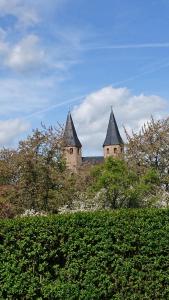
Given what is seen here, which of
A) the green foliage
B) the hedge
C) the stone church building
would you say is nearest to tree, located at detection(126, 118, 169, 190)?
the green foliage

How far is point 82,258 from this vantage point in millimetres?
11641

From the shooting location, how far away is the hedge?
37.9ft

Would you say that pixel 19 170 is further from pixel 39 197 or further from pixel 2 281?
pixel 2 281

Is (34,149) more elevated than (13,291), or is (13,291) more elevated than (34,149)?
(34,149)

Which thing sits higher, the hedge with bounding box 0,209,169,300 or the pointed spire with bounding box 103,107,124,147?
the pointed spire with bounding box 103,107,124,147

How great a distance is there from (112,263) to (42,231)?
1.88 meters

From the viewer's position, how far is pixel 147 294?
11773mm

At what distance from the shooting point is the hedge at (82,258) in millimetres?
11547

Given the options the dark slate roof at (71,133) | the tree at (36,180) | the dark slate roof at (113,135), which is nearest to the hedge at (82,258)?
the tree at (36,180)

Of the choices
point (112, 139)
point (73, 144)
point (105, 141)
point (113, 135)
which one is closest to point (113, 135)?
point (113, 135)

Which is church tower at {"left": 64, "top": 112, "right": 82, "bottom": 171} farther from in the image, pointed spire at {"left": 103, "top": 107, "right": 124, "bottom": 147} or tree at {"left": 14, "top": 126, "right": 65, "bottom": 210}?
tree at {"left": 14, "top": 126, "right": 65, "bottom": 210}

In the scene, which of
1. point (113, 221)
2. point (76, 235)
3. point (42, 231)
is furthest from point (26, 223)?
point (113, 221)

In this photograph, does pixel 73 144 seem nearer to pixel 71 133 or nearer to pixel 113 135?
pixel 71 133

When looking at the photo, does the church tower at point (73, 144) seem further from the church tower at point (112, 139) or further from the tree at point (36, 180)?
the tree at point (36, 180)
